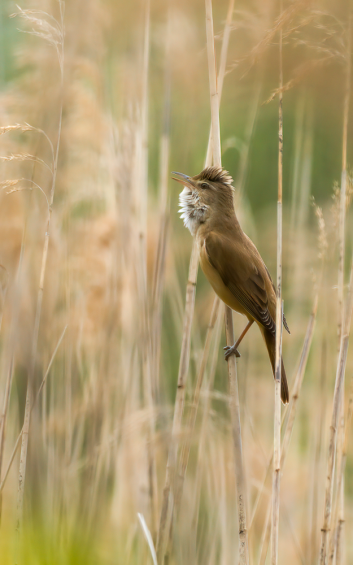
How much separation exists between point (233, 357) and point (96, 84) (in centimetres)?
151

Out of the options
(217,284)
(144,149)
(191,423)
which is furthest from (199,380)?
(144,149)

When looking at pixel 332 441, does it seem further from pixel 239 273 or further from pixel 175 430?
pixel 239 273

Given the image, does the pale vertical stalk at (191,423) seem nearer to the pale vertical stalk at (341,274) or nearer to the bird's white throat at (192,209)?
the pale vertical stalk at (341,274)

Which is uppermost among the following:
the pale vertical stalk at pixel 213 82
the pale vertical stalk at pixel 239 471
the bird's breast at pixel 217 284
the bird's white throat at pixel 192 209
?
the pale vertical stalk at pixel 213 82

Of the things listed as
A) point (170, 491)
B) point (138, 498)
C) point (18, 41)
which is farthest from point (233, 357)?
point (18, 41)

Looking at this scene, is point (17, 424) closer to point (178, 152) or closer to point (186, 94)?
point (178, 152)

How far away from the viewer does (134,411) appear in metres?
2.49

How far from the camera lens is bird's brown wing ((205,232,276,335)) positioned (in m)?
2.39

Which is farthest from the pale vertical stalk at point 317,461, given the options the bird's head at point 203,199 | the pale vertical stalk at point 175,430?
the bird's head at point 203,199

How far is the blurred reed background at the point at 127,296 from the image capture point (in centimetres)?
217

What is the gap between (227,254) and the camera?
8.04 feet

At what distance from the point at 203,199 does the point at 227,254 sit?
317mm

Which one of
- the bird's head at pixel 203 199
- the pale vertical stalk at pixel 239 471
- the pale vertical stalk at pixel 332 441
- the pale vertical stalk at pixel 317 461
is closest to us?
the pale vertical stalk at pixel 239 471

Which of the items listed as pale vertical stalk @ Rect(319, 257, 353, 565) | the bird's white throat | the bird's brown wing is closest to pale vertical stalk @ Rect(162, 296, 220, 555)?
the bird's brown wing
